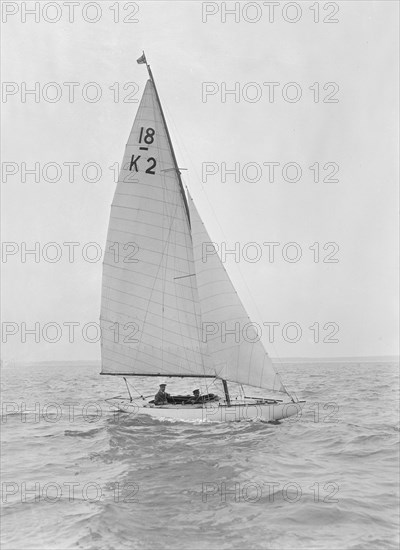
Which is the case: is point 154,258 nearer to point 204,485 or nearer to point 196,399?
point 196,399

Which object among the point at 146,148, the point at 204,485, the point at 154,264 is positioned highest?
the point at 146,148

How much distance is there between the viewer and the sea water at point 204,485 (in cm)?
1012

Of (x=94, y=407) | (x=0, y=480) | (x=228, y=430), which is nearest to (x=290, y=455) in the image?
(x=228, y=430)

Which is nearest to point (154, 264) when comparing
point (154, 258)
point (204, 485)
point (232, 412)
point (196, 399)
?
point (154, 258)

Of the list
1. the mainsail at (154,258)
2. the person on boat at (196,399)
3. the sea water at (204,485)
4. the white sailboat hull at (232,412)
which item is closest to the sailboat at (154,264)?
the mainsail at (154,258)

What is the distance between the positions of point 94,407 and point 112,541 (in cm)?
2288

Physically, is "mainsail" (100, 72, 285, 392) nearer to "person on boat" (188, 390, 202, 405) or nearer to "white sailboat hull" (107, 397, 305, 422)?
"person on boat" (188, 390, 202, 405)

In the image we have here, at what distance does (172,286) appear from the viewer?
2362cm

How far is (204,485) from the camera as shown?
13.5 meters

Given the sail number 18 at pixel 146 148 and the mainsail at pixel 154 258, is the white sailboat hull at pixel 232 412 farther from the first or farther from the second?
the sail number 18 at pixel 146 148

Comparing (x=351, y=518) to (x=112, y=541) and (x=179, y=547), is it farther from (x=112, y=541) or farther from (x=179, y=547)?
(x=112, y=541)

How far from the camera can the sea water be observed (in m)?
10.1

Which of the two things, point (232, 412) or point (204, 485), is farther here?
point (232, 412)

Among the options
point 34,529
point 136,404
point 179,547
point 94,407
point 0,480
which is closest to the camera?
point 179,547
